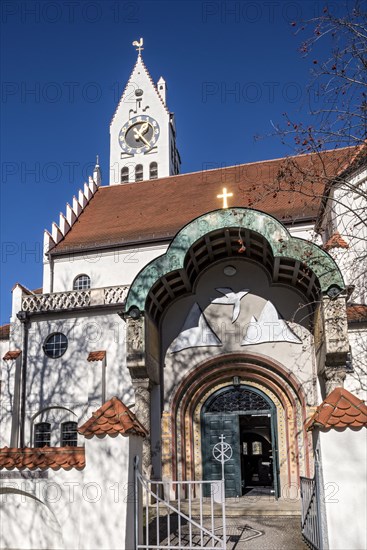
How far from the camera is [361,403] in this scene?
743cm

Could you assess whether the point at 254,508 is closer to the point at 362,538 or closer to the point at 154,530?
the point at 154,530

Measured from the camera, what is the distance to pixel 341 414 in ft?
23.5

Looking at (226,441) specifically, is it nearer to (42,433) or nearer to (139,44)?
(42,433)

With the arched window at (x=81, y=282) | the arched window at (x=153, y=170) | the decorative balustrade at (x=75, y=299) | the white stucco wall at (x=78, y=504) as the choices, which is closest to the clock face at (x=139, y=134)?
the arched window at (x=153, y=170)

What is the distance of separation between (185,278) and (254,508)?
18.9 feet

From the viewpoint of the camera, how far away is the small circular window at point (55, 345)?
59.3ft

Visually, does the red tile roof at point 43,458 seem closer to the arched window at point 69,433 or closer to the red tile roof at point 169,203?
the arched window at point 69,433

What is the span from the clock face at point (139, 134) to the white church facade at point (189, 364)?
17105 mm

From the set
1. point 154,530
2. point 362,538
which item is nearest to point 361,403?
point 362,538

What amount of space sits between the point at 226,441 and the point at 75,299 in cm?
707

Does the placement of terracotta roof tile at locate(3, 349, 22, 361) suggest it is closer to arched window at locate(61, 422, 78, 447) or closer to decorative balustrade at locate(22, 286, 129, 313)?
decorative balustrade at locate(22, 286, 129, 313)

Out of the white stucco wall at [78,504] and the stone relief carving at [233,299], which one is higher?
the stone relief carving at [233,299]

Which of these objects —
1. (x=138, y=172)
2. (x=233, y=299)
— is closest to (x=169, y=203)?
(x=233, y=299)

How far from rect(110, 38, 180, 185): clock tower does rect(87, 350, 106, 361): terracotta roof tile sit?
71.8ft
